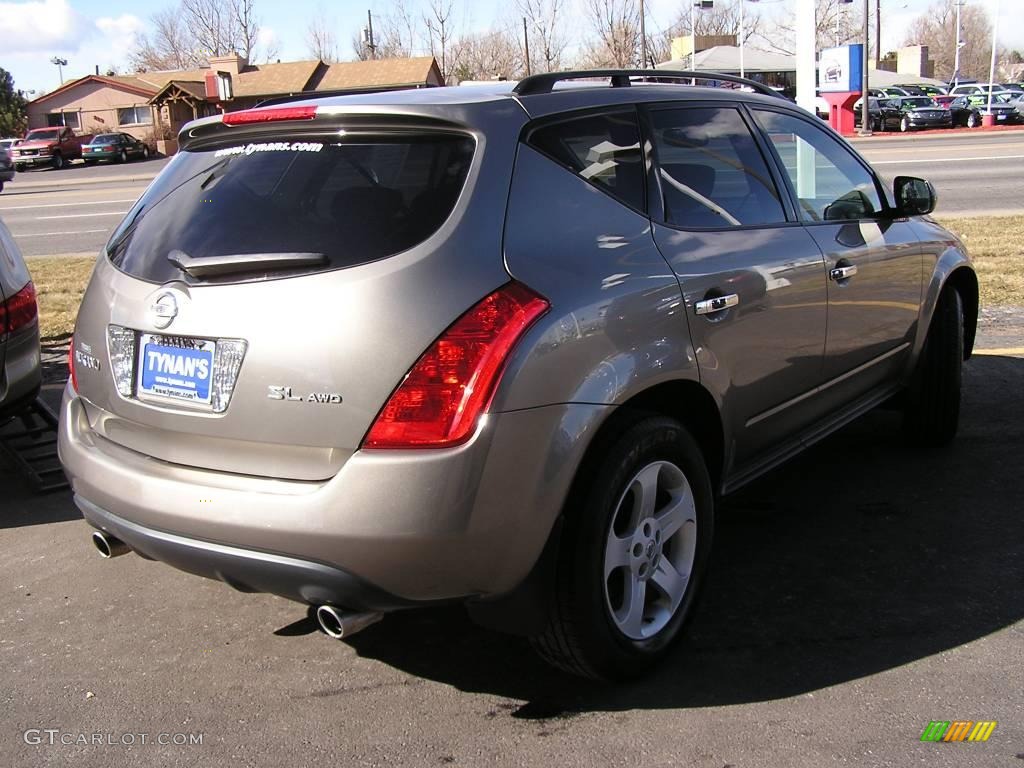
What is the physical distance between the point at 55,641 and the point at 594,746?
1.99m

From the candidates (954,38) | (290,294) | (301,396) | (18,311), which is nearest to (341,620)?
(301,396)

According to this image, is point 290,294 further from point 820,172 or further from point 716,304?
point 820,172

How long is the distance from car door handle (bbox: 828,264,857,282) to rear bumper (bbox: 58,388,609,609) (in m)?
1.63

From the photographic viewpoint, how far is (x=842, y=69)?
35.2 metres

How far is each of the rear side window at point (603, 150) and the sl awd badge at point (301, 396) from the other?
3.18ft

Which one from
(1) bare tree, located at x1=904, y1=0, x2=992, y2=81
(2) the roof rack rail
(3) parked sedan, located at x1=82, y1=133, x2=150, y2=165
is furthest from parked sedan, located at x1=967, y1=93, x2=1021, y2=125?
(1) bare tree, located at x1=904, y1=0, x2=992, y2=81

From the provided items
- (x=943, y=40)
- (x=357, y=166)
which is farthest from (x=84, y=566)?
(x=943, y=40)

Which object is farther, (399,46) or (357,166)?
(399,46)

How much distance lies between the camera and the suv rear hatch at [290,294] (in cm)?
259

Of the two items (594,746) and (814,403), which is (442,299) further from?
(814,403)

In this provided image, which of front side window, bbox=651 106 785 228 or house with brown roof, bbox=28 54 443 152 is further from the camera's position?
house with brown roof, bbox=28 54 443 152

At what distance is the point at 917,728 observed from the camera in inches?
113

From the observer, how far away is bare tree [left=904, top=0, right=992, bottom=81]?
135m

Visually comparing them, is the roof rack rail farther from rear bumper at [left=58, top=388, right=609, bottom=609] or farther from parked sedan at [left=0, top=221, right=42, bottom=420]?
parked sedan at [left=0, top=221, right=42, bottom=420]
